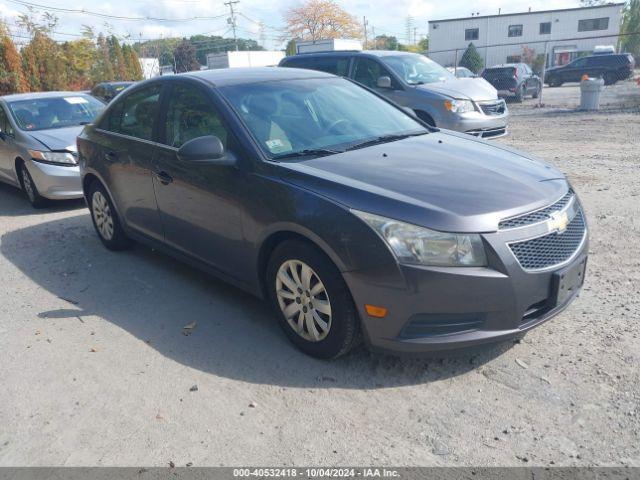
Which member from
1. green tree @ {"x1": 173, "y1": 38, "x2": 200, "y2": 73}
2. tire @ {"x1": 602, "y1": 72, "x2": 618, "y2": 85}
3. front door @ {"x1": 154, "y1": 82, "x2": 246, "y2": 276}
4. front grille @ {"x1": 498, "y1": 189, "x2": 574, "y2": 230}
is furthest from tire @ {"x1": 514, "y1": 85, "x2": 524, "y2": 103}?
green tree @ {"x1": 173, "y1": 38, "x2": 200, "y2": 73}

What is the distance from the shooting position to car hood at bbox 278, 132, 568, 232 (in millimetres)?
2992

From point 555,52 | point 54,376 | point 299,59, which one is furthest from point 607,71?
point 54,376

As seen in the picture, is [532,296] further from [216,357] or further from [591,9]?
[591,9]

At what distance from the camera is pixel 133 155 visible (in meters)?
4.91

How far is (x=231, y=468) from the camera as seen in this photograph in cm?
267

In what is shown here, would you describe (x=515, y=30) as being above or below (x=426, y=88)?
above

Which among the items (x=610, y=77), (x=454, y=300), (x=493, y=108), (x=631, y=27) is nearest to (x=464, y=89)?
(x=493, y=108)

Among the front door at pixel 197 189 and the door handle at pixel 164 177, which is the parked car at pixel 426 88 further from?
the door handle at pixel 164 177

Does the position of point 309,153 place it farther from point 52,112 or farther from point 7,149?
point 7,149

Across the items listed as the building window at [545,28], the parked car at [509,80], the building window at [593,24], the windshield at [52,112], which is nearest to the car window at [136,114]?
the windshield at [52,112]

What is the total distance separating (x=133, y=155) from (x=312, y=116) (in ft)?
5.70

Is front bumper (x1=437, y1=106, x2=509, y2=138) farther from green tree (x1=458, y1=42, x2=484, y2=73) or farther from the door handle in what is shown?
green tree (x1=458, y1=42, x2=484, y2=73)

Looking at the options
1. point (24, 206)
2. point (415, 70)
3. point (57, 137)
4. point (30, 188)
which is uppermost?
point (415, 70)

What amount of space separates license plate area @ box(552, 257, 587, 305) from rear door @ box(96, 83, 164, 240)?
316 centimetres
